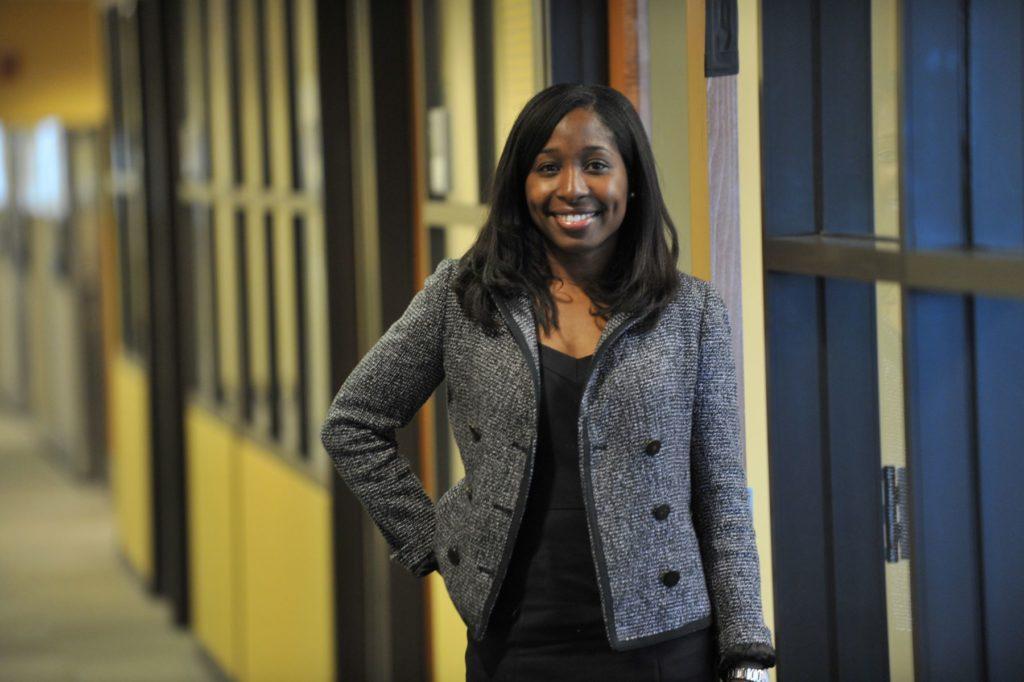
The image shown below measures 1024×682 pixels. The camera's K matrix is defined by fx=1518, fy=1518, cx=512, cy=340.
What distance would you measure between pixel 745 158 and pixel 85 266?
7.69 meters

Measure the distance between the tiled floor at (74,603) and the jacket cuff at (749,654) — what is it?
384 centimetres

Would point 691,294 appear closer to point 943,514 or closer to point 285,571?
point 943,514

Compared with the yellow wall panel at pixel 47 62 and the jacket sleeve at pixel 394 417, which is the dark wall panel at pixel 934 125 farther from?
the yellow wall panel at pixel 47 62

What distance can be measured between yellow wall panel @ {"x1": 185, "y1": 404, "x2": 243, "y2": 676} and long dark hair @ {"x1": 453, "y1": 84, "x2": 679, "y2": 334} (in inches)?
136

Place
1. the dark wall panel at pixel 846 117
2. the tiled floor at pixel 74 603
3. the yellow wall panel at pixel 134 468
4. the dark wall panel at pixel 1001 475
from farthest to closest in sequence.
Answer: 1. the yellow wall panel at pixel 134 468
2. the tiled floor at pixel 74 603
3. the dark wall panel at pixel 846 117
4. the dark wall panel at pixel 1001 475

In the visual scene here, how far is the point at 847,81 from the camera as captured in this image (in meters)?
2.11

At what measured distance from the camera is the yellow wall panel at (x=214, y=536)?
5258 millimetres

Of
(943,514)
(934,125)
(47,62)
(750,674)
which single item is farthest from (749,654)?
(47,62)

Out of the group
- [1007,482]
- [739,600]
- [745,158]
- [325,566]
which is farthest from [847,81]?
[325,566]

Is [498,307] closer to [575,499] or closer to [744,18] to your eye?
[575,499]

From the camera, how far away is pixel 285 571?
4.64 m

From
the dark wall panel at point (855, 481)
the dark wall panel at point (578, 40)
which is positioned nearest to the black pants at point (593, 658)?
the dark wall panel at point (855, 481)

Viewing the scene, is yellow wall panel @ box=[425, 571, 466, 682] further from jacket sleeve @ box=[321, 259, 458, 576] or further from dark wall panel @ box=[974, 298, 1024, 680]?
dark wall panel @ box=[974, 298, 1024, 680]

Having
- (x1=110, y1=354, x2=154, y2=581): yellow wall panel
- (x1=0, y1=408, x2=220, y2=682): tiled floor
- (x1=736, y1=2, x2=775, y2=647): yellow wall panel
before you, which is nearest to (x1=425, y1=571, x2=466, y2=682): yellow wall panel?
(x1=736, y1=2, x2=775, y2=647): yellow wall panel
